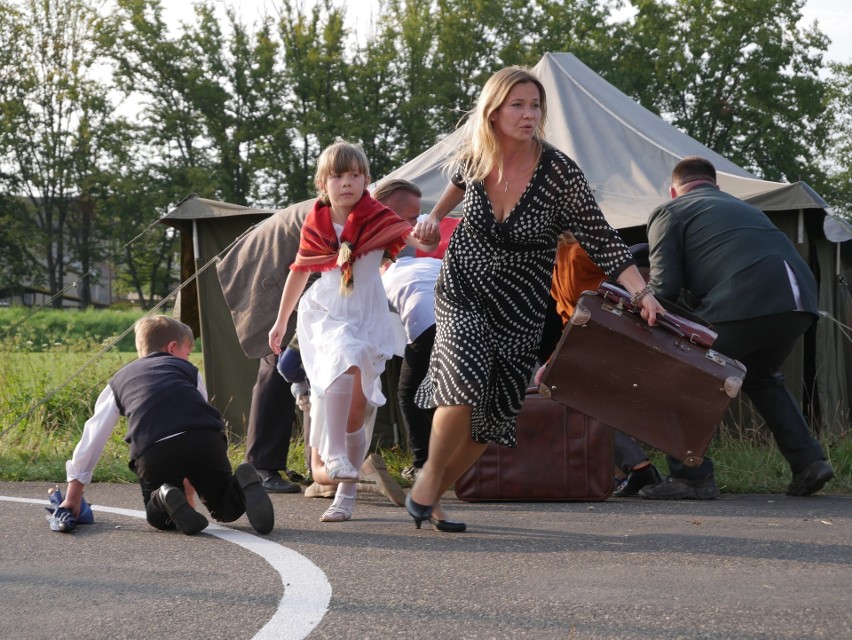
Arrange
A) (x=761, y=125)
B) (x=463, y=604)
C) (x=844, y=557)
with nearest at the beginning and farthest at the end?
(x=463, y=604)
(x=844, y=557)
(x=761, y=125)

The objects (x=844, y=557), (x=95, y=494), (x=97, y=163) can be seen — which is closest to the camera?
(x=844, y=557)

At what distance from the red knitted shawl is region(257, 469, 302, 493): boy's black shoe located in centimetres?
144

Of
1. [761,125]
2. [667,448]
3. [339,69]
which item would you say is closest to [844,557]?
[667,448]

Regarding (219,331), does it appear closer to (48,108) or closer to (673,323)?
(673,323)

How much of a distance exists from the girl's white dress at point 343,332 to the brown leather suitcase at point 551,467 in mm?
759

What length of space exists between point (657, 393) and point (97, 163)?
3958 cm

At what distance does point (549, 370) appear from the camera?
482cm

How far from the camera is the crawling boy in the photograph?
4883 millimetres

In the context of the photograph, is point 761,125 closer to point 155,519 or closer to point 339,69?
point 339,69

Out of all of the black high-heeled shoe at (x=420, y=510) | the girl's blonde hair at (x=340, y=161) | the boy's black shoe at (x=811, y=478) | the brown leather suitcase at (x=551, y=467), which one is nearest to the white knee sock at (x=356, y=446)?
the brown leather suitcase at (x=551, y=467)

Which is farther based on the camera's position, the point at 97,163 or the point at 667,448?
the point at 97,163

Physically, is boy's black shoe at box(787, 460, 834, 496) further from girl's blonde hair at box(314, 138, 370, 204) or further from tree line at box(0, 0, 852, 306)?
tree line at box(0, 0, 852, 306)

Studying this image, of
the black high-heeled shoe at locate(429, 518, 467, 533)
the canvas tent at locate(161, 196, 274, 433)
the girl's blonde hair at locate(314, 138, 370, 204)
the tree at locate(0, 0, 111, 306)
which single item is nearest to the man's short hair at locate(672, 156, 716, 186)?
the girl's blonde hair at locate(314, 138, 370, 204)

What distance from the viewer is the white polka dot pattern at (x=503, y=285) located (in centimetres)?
455
